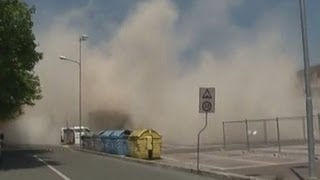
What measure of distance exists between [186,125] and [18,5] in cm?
4659

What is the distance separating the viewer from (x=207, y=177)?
72.7 feet

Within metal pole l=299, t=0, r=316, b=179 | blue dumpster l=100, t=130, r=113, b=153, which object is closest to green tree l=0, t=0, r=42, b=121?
blue dumpster l=100, t=130, r=113, b=153

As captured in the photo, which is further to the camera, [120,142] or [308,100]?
[120,142]

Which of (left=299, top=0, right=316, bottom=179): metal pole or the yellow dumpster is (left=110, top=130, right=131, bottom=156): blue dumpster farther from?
(left=299, top=0, right=316, bottom=179): metal pole

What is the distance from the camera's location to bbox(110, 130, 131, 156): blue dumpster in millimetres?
39875

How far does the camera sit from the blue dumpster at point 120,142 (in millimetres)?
39875

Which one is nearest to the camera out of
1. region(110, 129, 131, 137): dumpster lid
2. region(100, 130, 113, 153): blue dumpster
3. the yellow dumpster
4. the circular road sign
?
the circular road sign

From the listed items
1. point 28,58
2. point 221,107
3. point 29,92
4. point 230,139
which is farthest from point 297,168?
point 221,107

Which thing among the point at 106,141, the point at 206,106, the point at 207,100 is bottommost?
the point at 106,141

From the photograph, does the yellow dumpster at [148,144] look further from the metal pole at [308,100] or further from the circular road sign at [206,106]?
the metal pole at [308,100]

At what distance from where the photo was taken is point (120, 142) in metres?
41.4

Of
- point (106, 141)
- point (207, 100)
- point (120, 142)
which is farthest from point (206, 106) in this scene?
point (106, 141)

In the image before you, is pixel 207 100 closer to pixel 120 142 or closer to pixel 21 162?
pixel 21 162

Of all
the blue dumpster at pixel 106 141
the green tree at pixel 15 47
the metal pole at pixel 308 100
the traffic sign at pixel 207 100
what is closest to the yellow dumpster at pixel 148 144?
the green tree at pixel 15 47
